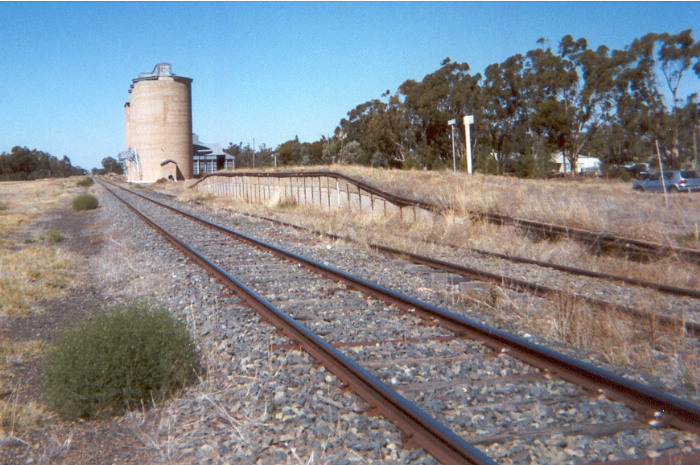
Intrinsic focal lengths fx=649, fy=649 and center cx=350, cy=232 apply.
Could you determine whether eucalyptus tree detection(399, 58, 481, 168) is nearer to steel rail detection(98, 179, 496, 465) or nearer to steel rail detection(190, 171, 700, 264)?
steel rail detection(190, 171, 700, 264)

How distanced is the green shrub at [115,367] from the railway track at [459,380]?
1.34 metres

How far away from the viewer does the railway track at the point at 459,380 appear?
14.0 ft

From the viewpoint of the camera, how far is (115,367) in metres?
5.31

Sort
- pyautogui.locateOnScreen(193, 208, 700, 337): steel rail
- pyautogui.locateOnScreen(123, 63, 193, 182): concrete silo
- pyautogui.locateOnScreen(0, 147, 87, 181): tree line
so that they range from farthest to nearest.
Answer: pyautogui.locateOnScreen(0, 147, 87, 181): tree line < pyautogui.locateOnScreen(123, 63, 193, 182): concrete silo < pyautogui.locateOnScreen(193, 208, 700, 337): steel rail

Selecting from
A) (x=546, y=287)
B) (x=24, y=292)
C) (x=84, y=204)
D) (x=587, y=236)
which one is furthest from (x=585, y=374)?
(x=84, y=204)

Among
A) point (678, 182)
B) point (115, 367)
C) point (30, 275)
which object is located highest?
point (678, 182)

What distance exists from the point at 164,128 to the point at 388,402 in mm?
91033

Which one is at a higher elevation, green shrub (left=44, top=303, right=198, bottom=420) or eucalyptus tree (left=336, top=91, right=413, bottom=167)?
eucalyptus tree (left=336, top=91, right=413, bottom=167)

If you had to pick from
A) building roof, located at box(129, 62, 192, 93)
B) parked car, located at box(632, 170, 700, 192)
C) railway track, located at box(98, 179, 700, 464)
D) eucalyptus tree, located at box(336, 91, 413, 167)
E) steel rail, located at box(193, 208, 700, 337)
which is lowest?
railway track, located at box(98, 179, 700, 464)

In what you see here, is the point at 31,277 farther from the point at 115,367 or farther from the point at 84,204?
the point at 84,204

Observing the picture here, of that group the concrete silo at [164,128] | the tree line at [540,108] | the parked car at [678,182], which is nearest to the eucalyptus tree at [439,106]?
the tree line at [540,108]

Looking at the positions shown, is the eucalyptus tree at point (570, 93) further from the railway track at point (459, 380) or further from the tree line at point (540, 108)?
the railway track at point (459, 380)

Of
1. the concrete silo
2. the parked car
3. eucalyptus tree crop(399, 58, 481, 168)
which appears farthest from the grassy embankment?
the concrete silo

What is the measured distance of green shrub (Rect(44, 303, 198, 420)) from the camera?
5172mm
